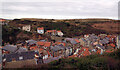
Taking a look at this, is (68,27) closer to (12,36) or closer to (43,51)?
(12,36)

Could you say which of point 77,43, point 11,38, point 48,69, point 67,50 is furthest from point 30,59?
point 11,38

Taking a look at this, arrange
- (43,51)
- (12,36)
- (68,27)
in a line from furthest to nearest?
(68,27), (12,36), (43,51)

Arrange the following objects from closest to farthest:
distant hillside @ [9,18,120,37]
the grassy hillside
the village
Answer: the village, the grassy hillside, distant hillside @ [9,18,120,37]

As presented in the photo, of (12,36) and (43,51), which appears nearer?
(43,51)

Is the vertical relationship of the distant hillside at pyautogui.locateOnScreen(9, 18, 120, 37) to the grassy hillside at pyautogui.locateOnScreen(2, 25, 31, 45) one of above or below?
above

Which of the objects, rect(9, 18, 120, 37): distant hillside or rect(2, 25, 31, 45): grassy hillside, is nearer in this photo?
rect(2, 25, 31, 45): grassy hillside

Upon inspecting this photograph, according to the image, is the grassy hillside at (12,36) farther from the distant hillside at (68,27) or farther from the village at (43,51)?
the distant hillside at (68,27)

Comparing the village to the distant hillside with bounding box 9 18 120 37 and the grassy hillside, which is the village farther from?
the distant hillside with bounding box 9 18 120 37

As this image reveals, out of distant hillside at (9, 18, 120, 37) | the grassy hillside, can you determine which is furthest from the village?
distant hillside at (9, 18, 120, 37)

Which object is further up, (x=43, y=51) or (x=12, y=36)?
(x=12, y=36)

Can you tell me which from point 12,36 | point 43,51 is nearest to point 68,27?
point 12,36

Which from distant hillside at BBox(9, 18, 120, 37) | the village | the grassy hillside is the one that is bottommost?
the village

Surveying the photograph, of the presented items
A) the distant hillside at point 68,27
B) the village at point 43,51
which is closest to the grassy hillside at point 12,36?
the village at point 43,51
